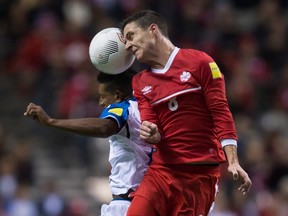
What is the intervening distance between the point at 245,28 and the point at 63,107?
4.40m

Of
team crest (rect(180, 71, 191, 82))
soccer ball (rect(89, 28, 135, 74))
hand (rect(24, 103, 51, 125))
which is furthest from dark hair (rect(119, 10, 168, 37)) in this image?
hand (rect(24, 103, 51, 125))

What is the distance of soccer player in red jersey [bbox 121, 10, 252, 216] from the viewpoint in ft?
21.8

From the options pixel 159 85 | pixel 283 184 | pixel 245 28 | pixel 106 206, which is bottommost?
pixel 283 184

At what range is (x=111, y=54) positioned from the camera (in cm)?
703

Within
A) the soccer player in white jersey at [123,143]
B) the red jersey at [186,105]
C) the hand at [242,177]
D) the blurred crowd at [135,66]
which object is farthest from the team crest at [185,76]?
the blurred crowd at [135,66]

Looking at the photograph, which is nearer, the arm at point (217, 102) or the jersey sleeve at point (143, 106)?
the arm at point (217, 102)

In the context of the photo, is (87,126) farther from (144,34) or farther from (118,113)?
(144,34)

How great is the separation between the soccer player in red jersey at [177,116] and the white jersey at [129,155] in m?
0.16

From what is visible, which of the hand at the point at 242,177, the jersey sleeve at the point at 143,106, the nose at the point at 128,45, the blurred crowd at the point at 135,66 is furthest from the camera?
the blurred crowd at the point at 135,66

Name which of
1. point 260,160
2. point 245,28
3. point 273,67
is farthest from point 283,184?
point 245,28

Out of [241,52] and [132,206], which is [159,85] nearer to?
[132,206]

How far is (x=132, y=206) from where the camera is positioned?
6676mm

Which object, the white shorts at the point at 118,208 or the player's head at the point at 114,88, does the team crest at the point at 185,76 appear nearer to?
the player's head at the point at 114,88

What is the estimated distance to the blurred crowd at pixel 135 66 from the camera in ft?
43.4
